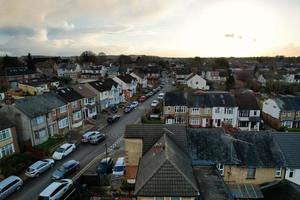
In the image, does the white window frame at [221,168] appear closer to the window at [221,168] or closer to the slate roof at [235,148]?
the window at [221,168]

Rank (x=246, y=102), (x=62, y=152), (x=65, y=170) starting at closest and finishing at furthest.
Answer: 1. (x=65, y=170)
2. (x=62, y=152)
3. (x=246, y=102)

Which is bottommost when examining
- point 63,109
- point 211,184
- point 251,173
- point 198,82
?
point 251,173

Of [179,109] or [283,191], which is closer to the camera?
[283,191]

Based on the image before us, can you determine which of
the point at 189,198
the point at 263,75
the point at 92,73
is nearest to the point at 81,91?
the point at 189,198

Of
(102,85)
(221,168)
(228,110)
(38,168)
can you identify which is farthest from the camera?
(102,85)

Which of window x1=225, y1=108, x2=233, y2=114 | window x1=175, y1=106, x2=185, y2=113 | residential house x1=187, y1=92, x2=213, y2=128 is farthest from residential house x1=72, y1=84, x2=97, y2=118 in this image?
window x1=225, y1=108, x2=233, y2=114

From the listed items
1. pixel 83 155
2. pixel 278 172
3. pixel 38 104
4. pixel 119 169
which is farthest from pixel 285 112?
pixel 38 104

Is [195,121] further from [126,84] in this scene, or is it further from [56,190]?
[56,190]

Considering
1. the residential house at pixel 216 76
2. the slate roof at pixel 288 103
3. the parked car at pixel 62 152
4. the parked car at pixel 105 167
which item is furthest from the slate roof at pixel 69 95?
the residential house at pixel 216 76
